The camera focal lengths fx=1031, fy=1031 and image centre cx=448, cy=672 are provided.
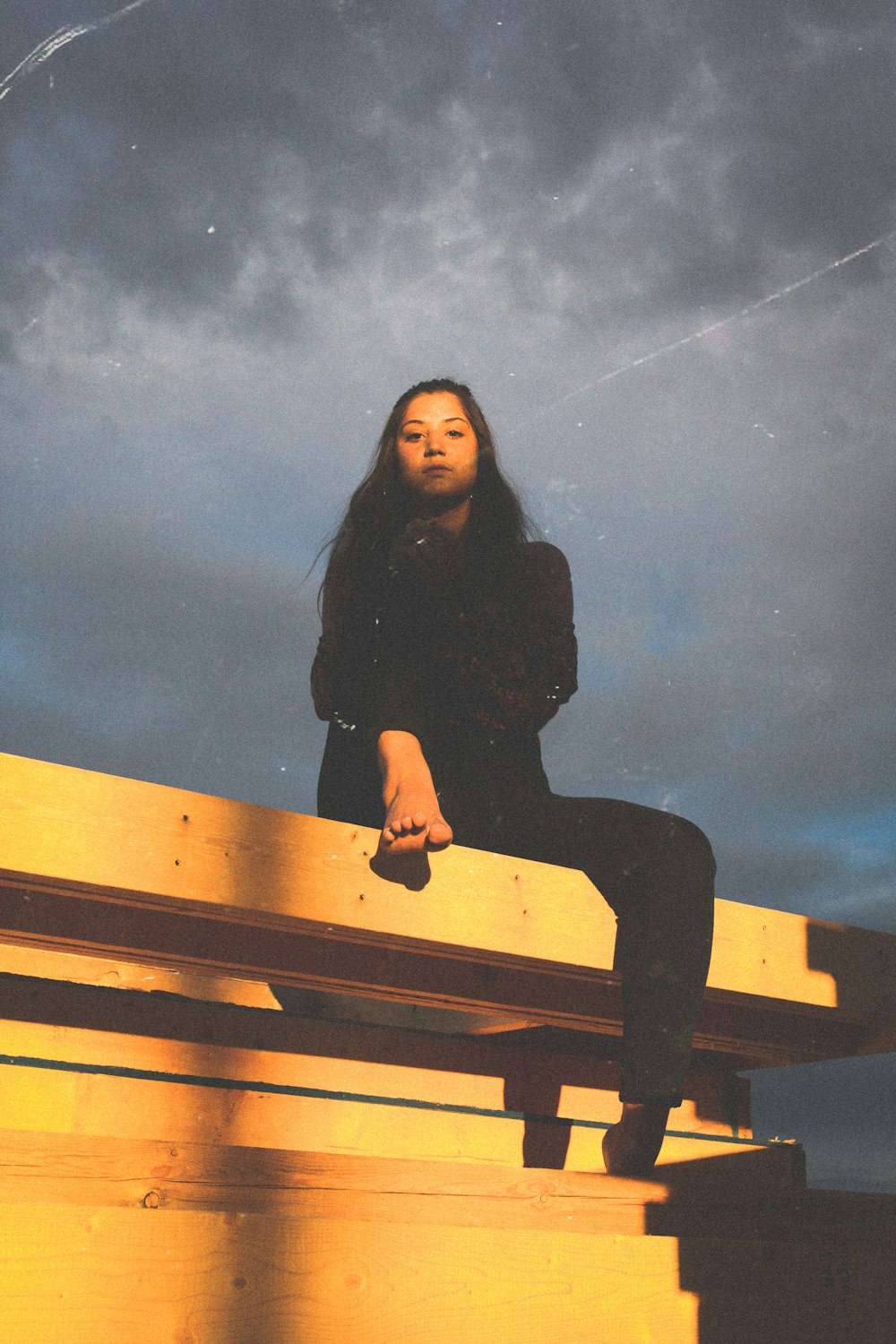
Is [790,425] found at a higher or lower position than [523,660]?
higher

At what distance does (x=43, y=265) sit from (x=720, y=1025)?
2.96 meters

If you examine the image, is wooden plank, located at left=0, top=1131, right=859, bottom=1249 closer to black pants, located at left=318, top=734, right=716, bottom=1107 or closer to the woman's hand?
black pants, located at left=318, top=734, right=716, bottom=1107

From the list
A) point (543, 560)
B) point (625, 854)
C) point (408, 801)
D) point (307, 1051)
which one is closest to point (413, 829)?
point (408, 801)

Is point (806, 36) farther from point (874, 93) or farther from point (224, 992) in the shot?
point (224, 992)

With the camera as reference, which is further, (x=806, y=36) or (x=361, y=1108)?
(x=806, y=36)

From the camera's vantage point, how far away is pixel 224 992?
245cm

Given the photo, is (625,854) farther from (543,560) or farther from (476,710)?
(543,560)

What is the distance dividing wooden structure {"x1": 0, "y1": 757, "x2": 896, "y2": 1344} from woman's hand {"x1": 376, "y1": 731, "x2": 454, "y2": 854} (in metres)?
0.10

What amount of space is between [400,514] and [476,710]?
1.99ft

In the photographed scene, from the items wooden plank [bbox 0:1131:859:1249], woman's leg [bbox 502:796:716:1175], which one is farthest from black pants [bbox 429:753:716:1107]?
wooden plank [bbox 0:1131:859:1249]

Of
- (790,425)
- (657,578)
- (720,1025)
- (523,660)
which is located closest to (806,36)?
(790,425)

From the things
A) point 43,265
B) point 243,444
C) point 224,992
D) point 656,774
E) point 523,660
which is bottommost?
point 224,992

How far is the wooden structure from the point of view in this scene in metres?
1.26

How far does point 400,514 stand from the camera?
252 centimetres
